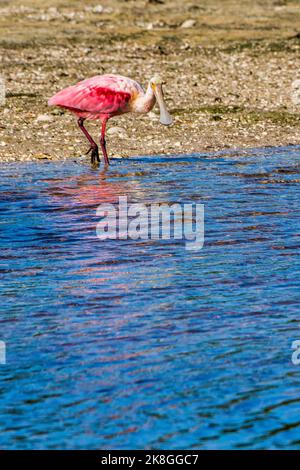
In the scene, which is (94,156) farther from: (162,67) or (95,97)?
(162,67)

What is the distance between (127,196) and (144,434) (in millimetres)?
7549

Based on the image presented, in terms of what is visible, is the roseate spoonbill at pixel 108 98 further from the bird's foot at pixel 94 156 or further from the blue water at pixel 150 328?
the blue water at pixel 150 328

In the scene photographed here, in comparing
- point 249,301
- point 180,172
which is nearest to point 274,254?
point 249,301

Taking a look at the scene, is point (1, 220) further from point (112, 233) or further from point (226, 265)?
point (226, 265)

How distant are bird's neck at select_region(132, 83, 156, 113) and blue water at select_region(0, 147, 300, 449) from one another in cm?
306

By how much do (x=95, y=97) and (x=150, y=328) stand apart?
872 cm

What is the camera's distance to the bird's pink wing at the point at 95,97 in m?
16.0

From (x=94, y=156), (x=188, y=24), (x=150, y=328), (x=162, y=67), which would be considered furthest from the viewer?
(x=188, y=24)

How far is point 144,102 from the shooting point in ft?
52.7

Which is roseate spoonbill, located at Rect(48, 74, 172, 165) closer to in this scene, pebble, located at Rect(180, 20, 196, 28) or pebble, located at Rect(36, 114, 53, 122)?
pebble, located at Rect(36, 114, 53, 122)

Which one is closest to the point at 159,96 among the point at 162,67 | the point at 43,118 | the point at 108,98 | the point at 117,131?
the point at 108,98

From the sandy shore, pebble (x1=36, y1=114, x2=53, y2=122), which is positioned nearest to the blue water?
the sandy shore

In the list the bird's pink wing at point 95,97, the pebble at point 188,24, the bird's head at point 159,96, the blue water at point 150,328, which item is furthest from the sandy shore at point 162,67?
the blue water at point 150,328

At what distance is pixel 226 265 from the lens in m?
9.52
